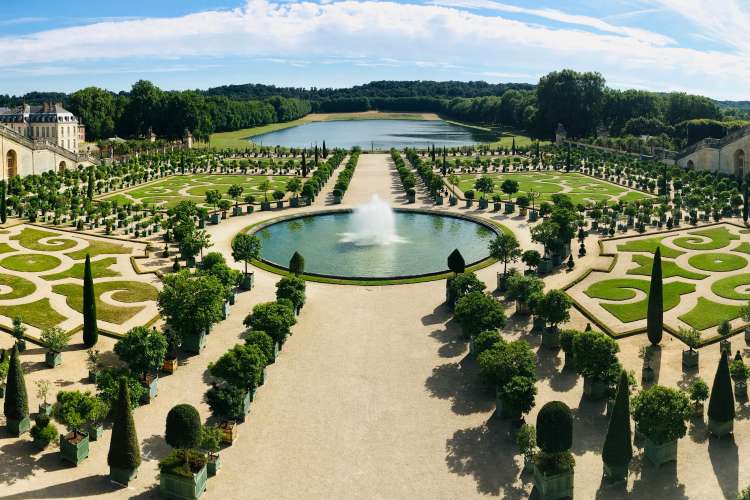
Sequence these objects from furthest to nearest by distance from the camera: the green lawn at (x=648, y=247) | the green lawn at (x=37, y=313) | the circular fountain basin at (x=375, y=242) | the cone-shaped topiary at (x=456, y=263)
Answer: the green lawn at (x=648, y=247)
the circular fountain basin at (x=375, y=242)
the cone-shaped topiary at (x=456, y=263)
the green lawn at (x=37, y=313)

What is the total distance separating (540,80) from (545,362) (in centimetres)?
14086

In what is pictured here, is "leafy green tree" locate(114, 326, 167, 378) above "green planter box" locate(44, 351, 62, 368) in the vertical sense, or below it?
above

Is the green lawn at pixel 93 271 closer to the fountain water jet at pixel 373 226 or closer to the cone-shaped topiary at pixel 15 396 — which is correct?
the fountain water jet at pixel 373 226

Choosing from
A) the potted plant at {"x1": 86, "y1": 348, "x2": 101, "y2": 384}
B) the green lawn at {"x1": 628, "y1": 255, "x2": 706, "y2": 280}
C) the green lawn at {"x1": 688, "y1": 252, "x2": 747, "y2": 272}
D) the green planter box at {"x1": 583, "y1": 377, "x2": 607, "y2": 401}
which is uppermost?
the green lawn at {"x1": 688, "y1": 252, "x2": 747, "y2": 272}

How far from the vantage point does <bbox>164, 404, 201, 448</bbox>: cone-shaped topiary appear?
24922mm

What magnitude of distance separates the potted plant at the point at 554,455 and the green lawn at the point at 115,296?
27203 mm

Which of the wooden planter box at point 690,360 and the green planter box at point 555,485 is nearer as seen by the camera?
the green planter box at point 555,485

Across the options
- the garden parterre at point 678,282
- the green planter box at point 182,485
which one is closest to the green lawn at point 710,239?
the garden parterre at point 678,282

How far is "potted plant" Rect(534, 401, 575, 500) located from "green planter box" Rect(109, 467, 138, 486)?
15.4 m

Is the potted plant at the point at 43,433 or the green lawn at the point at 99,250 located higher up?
the green lawn at the point at 99,250

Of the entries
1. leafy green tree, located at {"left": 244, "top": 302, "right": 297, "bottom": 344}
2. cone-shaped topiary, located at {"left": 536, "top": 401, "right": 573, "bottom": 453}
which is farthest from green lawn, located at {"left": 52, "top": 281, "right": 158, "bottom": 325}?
cone-shaped topiary, located at {"left": 536, "top": 401, "right": 573, "bottom": 453}

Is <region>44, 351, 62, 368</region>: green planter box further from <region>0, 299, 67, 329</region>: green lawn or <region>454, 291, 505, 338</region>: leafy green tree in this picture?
<region>454, 291, 505, 338</region>: leafy green tree

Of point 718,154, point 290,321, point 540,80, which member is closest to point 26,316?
point 290,321

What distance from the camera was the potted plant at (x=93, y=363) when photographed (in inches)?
1287
